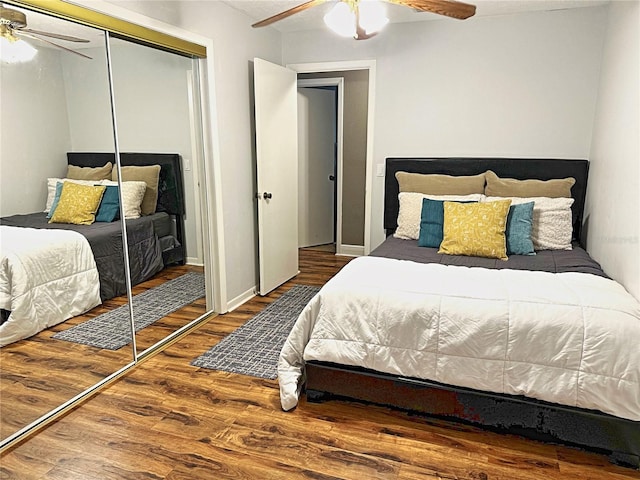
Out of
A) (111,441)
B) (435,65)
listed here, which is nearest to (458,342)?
(111,441)

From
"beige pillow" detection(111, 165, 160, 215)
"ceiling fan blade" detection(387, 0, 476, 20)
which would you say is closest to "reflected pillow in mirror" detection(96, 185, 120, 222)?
"beige pillow" detection(111, 165, 160, 215)

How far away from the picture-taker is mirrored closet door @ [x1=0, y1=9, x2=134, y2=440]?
2.04 metres

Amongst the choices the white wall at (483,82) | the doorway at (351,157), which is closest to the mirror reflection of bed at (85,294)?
the white wall at (483,82)

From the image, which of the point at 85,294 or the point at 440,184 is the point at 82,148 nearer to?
the point at 85,294

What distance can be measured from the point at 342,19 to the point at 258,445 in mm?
2102

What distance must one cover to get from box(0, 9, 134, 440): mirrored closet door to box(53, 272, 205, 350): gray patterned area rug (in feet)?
0.05

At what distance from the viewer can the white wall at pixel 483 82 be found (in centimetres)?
347

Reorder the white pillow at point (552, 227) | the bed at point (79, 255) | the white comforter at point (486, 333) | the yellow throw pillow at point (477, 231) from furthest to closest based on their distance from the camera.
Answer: the white pillow at point (552, 227) < the yellow throw pillow at point (477, 231) < the bed at point (79, 255) < the white comforter at point (486, 333)

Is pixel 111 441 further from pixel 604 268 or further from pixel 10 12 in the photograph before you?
pixel 604 268

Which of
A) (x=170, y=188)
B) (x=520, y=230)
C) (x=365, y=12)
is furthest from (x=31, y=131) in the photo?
(x=520, y=230)

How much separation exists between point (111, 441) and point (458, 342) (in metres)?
1.64

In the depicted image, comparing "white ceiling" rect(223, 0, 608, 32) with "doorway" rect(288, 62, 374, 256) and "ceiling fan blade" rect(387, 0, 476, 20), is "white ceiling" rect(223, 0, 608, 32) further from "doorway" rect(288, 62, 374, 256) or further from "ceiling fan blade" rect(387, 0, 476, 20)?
"ceiling fan blade" rect(387, 0, 476, 20)

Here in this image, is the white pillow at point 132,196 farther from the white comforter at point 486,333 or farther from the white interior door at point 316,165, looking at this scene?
the white interior door at point 316,165

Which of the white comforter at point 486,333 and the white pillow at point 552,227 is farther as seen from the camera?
the white pillow at point 552,227
